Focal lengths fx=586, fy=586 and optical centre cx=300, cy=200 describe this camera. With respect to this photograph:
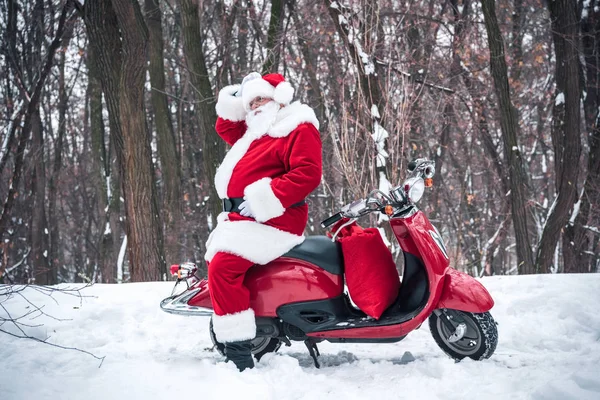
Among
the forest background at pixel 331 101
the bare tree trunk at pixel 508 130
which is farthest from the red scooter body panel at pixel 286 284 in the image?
the bare tree trunk at pixel 508 130

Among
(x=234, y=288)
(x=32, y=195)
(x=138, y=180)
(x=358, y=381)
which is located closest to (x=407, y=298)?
(x=358, y=381)

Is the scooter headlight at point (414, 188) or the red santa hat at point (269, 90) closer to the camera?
the scooter headlight at point (414, 188)

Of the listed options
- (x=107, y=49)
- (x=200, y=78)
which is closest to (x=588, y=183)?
(x=200, y=78)

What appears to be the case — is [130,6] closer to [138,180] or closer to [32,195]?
[138,180]

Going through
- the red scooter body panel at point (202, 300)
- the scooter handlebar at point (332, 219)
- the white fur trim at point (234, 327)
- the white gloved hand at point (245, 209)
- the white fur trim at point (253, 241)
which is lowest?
the white fur trim at point (234, 327)

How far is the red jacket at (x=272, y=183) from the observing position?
358cm

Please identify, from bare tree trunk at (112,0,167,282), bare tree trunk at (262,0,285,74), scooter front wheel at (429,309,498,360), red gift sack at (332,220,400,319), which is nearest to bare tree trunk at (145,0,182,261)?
bare tree trunk at (262,0,285,74)

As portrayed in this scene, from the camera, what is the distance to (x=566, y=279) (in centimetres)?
486

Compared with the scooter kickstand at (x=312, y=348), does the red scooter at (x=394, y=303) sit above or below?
above

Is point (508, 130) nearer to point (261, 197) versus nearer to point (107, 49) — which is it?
point (107, 49)

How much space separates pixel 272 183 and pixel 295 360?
43.0 inches

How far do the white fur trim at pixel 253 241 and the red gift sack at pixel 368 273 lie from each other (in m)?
0.35

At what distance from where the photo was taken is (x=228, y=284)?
358 centimetres

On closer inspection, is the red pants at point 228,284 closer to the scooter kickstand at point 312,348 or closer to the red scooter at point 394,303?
the red scooter at point 394,303
